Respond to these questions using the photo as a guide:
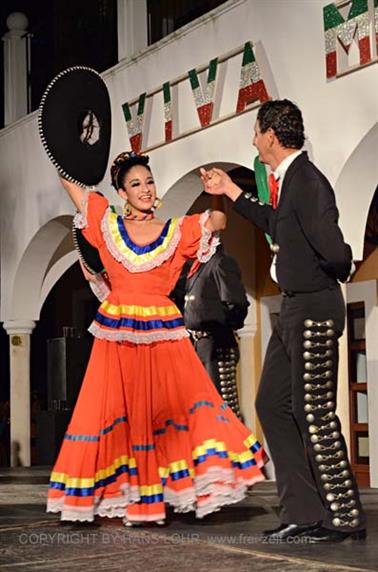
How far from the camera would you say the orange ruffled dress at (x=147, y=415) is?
4629 mm

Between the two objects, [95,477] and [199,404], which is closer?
[95,477]

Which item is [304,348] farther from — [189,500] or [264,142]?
[189,500]

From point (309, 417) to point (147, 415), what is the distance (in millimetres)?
941

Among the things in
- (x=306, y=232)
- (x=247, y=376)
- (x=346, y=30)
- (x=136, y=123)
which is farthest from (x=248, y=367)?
(x=306, y=232)

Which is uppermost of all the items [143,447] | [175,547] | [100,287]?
[100,287]

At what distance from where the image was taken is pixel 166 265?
4.93m

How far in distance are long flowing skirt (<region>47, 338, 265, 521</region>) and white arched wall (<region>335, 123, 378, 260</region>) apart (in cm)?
307

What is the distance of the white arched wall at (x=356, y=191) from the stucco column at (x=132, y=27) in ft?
11.2

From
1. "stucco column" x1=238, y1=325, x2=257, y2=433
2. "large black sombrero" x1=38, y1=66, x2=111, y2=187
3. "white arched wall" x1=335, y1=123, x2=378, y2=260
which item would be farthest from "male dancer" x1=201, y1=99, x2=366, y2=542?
"stucco column" x1=238, y1=325, x2=257, y2=433

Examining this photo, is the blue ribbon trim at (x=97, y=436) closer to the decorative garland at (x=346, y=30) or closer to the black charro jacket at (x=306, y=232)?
the black charro jacket at (x=306, y=232)

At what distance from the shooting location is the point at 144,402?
4.79 meters

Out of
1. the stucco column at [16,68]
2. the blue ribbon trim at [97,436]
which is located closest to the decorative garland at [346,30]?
the blue ribbon trim at [97,436]

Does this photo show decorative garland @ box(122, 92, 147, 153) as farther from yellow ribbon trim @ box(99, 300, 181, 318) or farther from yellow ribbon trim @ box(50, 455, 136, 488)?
yellow ribbon trim @ box(50, 455, 136, 488)

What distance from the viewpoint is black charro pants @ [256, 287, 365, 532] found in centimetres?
404
